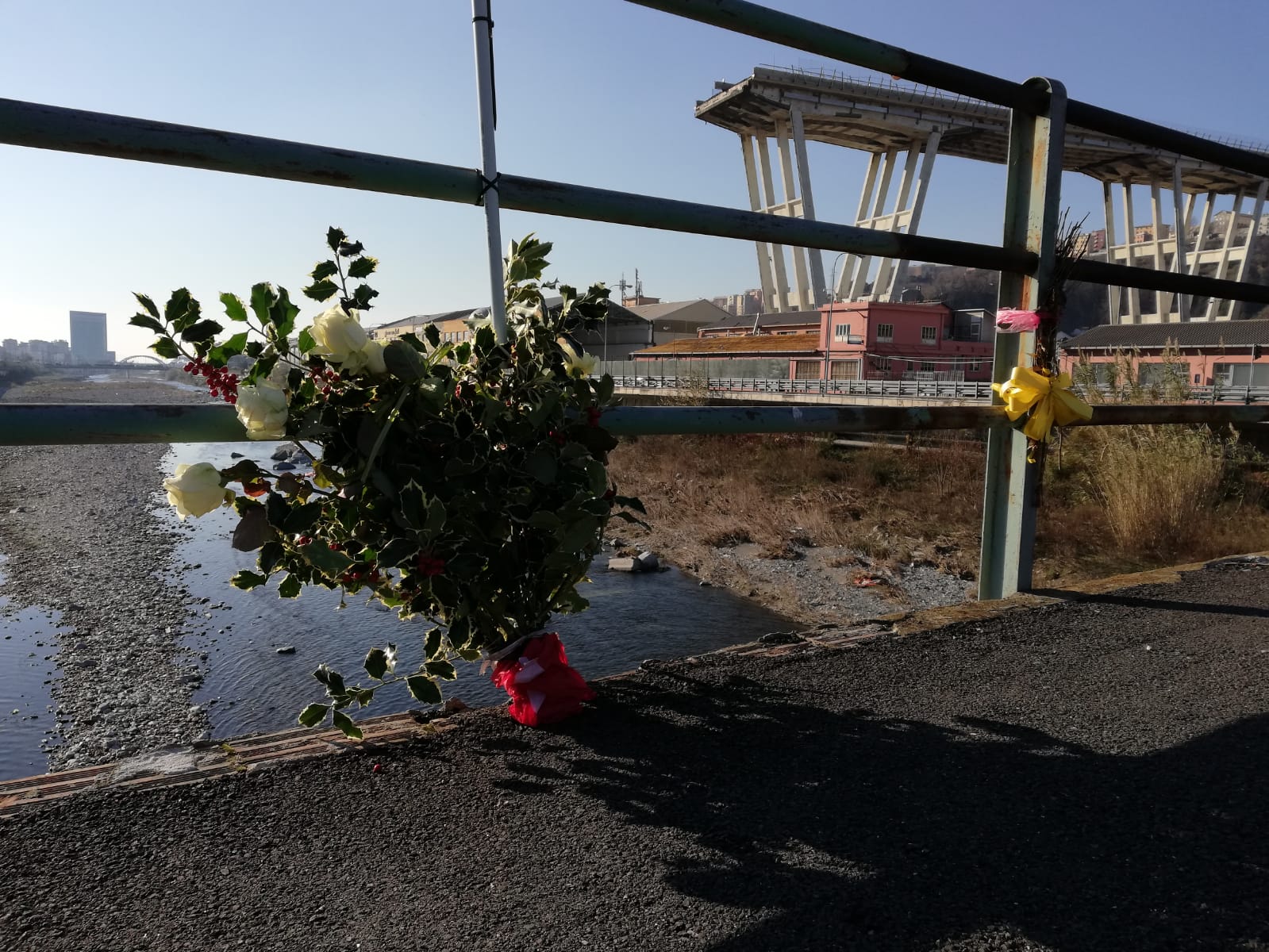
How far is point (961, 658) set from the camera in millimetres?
2049

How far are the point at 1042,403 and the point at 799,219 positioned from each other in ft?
3.23

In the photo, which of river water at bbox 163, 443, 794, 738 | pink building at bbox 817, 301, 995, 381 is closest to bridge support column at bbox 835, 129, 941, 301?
pink building at bbox 817, 301, 995, 381

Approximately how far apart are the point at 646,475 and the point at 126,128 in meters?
20.7

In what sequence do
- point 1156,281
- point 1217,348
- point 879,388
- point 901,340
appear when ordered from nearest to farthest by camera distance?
point 1156,281
point 1217,348
point 879,388
point 901,340

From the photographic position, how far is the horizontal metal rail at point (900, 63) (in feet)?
6.32

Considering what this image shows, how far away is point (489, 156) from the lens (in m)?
1.59

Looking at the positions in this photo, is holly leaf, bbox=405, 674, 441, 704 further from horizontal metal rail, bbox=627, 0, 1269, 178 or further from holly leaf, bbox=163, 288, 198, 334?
horizontal metal rail, bbox=627, 0, 1269, 178

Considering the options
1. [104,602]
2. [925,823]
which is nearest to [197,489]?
[925,823]

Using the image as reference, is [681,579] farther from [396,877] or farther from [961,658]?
[396,877]

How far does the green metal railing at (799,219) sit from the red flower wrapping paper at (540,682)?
460mm

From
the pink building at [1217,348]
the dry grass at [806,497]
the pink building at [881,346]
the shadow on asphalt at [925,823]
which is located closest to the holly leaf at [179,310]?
the shadow on asphalt at [925,823]

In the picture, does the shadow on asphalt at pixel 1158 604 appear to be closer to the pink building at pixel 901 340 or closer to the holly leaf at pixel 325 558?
the holly leaf at pixel 325 558

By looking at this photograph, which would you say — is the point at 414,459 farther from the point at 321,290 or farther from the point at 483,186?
the point at 483,186

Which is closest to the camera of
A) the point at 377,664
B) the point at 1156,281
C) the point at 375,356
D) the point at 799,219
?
the point at 375,356
